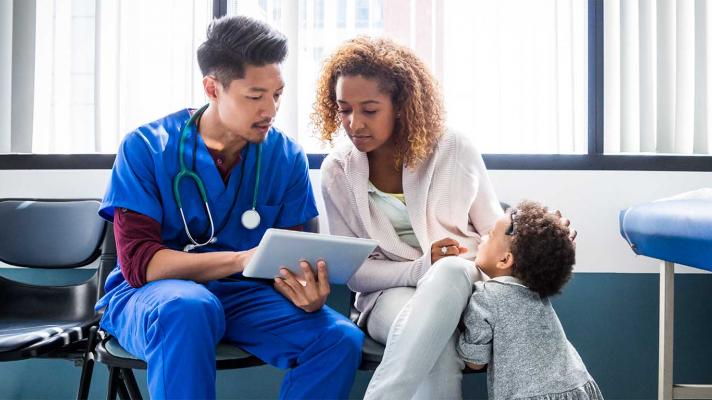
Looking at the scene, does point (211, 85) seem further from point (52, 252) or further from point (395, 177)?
point (52, 252)

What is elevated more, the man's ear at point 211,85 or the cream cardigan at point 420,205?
the man's ear at point 211,85

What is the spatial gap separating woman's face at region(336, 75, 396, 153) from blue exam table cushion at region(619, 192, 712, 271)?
70 centimetres

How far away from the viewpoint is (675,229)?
5.16 ft

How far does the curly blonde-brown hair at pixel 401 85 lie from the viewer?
1.79 metres

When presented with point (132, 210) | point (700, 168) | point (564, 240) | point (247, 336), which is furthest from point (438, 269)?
point (700, 168)

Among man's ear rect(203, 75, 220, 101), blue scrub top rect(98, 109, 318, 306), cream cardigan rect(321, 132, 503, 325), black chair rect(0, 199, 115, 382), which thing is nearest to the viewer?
blue scrub top rect(98, 109, 318, 306)

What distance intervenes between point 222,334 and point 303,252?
253mm

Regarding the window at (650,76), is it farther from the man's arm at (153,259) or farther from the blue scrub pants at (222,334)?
the man's arm at (153,259)

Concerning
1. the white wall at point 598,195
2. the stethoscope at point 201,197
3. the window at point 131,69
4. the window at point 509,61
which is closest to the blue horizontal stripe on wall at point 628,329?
the white wall at point 598,195

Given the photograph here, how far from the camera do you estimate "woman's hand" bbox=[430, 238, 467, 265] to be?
64.3 inches

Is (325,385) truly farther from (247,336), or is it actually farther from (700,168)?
(700,168)

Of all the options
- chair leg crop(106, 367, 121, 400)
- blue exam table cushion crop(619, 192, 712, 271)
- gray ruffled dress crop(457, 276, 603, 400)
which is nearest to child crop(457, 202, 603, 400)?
gray ruffled dress crop(457, 276, 603, 400)

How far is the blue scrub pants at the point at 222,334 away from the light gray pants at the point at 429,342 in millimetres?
113

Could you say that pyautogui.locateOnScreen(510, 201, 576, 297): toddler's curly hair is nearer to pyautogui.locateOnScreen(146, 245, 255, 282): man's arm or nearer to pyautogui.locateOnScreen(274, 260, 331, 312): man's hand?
pyautogui.locateOnScreen(274, 260, 331, 312): man's hand
